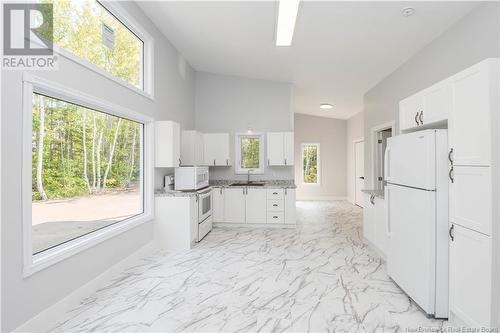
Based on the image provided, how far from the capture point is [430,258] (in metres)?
2.16

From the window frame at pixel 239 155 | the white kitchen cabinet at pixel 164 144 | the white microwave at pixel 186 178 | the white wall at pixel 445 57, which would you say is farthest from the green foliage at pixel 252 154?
the white wall at pixel 445 57

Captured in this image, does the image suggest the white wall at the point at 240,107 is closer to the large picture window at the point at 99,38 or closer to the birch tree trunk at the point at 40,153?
the large picture window at the point at 99,38

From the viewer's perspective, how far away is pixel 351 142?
8531 millimetres

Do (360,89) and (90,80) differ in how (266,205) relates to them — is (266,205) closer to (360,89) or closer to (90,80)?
(360,89)

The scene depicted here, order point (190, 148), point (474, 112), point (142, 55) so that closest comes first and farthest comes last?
point (474, 112)
point (142, 55)
point (190, 148)

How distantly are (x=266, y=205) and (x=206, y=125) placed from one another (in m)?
2.31

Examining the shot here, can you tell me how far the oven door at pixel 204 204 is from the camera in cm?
445

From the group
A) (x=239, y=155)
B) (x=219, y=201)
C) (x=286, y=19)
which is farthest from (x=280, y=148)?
(x=286, y=19)

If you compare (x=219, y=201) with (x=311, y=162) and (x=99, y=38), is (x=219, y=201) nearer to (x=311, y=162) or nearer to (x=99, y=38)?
(x=99, y=38)

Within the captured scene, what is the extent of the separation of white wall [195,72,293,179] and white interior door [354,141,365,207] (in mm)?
3002

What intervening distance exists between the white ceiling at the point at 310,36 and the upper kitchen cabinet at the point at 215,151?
1502mm

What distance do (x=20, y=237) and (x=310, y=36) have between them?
12.7 feet

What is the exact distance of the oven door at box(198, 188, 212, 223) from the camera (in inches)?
175

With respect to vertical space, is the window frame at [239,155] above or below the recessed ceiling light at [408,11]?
below
